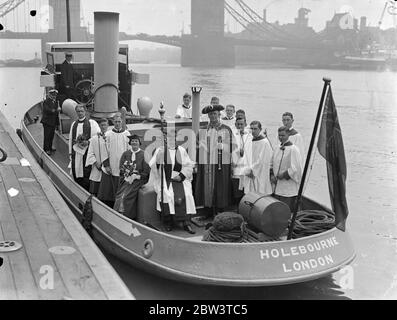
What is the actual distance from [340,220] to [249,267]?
3.86 feet

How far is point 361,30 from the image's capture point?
81312 millimetres

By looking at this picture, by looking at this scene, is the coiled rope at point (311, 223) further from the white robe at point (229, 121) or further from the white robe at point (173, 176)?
the white robe at point (229, 121)

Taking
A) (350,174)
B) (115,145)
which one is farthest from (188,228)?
(350,174)

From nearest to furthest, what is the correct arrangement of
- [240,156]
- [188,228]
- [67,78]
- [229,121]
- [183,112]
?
[188,228] < [240,156] < [229,121] < [183,112] < [67,78]

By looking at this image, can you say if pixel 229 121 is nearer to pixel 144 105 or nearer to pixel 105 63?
pixel 105 63

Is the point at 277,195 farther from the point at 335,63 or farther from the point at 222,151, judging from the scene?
the point at 335,63

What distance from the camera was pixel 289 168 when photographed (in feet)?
24.8

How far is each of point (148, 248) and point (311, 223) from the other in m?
2.17

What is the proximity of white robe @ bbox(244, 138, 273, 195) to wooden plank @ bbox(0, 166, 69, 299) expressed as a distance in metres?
3.19

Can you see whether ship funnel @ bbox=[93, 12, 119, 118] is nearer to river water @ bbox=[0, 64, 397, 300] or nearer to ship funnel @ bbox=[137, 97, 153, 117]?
ship funnel @ bbox=[137, 97, 153, 117]

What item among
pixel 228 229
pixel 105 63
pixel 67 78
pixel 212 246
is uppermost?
pixel 105 63

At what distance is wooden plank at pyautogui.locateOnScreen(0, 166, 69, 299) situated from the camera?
4.46 m

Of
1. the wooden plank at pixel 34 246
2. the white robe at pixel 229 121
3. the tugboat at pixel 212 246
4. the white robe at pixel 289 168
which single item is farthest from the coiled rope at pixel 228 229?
the white robe at pixel 229 121
